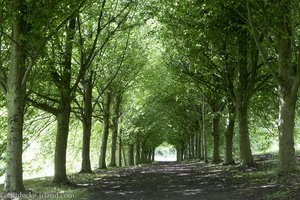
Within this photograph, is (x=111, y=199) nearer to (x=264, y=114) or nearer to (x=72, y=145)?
(x=264, y=114)

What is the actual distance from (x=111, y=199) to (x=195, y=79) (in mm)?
13907

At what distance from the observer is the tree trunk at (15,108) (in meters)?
12.2

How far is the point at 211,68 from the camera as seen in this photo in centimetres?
2250

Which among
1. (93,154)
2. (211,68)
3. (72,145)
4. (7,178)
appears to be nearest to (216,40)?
(211,68)

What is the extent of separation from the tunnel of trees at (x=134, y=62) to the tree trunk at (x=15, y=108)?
0.10 feet

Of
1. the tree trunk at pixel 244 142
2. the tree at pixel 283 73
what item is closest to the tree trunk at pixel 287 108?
the tree at pixel 283 73

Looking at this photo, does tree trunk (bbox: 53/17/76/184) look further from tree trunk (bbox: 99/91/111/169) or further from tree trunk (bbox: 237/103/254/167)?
tree trunk (bbox: 99/91/111/169)

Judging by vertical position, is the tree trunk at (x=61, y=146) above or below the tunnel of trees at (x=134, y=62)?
below

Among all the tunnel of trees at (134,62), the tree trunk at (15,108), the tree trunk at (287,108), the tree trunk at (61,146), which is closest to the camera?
the tree trunk at (15,108)

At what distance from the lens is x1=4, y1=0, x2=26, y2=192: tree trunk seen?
1221 centimetres

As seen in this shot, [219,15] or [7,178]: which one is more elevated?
[219,15]

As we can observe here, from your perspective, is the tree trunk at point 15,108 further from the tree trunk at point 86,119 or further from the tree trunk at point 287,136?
the tree trunk at point 86,119

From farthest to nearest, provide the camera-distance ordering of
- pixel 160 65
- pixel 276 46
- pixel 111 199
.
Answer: pixel 160 65
pixel 276 46
pixel 111 199

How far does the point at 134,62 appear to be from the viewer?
97.2 ft
